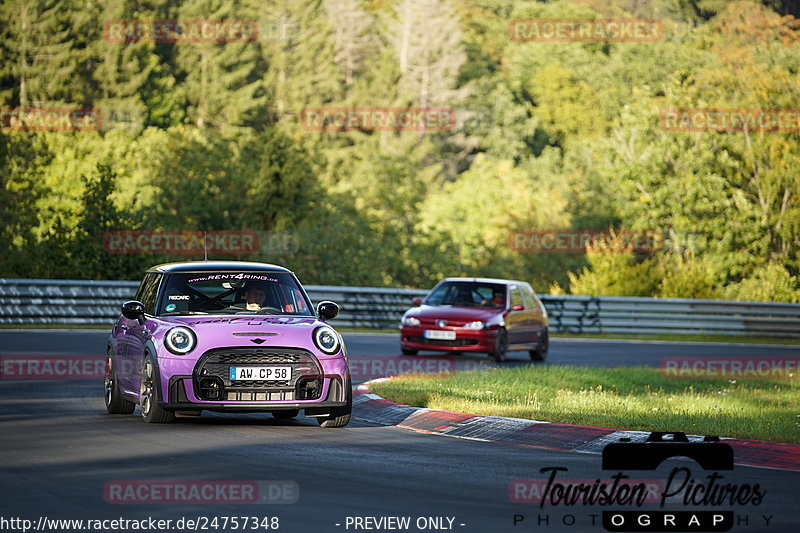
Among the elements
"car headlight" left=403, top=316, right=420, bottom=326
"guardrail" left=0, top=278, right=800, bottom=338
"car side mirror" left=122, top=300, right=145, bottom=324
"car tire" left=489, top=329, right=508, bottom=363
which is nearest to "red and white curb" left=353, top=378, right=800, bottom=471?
"car side mirror" left=122, top=300, right=145, bottom=324

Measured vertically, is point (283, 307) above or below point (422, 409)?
above

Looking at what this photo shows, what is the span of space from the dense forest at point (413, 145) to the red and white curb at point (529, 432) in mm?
23849

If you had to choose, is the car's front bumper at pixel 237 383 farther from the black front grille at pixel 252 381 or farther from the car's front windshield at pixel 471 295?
the car's front windshield at pixel 471 295

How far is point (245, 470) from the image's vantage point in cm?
1081

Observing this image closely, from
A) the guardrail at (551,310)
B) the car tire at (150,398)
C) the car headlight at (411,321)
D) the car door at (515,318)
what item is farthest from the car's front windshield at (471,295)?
the car tire at (150,398)

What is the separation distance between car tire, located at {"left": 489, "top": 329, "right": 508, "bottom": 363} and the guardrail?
353 inches

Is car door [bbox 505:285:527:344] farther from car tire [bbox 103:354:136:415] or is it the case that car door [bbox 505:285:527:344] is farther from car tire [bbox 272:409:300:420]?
car tire [bbox 103:354:136:415]

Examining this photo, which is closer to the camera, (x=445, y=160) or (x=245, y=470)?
(x=245, y=470)

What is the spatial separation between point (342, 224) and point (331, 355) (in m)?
36.4

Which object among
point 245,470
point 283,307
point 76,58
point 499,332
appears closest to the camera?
point 245,470

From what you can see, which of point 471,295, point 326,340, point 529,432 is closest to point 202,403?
point 326,340

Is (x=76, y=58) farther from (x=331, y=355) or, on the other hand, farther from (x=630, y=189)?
(x=331, y=355)

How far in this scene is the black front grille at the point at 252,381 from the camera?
13602 mm

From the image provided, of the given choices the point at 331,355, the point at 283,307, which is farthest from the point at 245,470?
the point at 283,307
